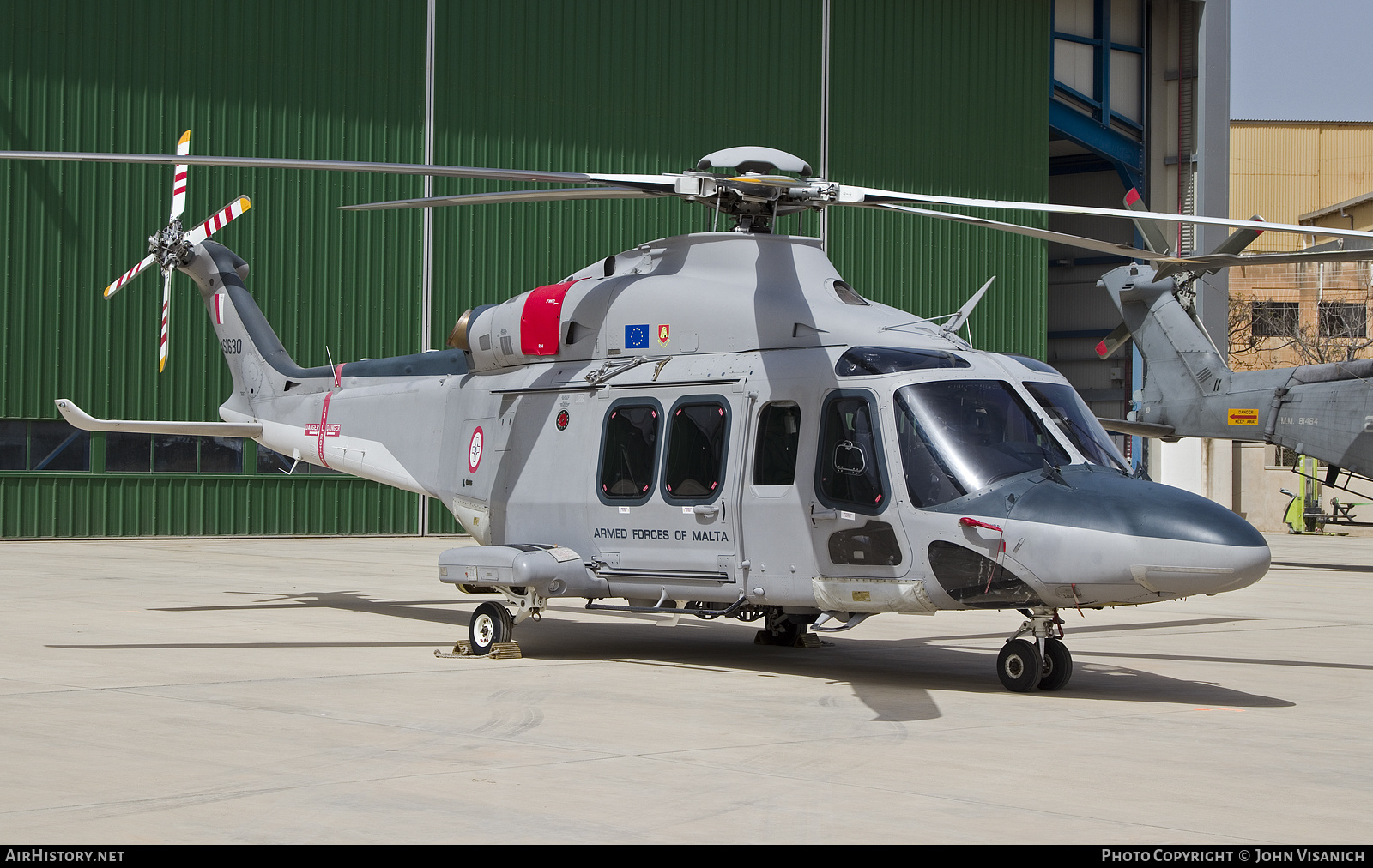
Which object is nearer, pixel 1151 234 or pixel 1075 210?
pixel 1075 210

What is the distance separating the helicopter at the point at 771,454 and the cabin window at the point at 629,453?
19mm

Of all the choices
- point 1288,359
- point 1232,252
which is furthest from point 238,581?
point 1288,359

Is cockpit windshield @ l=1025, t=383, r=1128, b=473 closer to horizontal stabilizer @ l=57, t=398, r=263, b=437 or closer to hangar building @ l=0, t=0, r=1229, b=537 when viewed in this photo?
horizontal stabilizer @ l=57, t=398, r=263, b=437

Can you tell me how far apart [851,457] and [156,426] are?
7495 mm

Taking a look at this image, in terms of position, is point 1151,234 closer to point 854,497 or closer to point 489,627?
point 854,497

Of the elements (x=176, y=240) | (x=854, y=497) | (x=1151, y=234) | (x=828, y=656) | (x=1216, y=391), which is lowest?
(x=828, y=656)

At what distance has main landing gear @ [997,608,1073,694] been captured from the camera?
894 centimetres

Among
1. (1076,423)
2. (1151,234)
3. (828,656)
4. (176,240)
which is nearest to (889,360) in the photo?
(1076,423)

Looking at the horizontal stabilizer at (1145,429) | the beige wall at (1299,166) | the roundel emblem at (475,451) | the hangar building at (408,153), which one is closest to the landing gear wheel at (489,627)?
the roundel emblem at (475,451)

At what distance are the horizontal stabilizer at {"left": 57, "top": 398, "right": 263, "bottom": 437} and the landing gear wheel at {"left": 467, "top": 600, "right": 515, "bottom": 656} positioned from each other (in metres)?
4.29

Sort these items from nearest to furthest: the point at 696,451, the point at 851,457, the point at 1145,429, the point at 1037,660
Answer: the point at 1037,660 → the point at 851,457 → the point at 696,451 → the point at 1145,429

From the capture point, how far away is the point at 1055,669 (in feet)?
29.8

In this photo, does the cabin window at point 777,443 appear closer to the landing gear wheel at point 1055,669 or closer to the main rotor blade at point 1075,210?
the main rotor blade at point 1075,210

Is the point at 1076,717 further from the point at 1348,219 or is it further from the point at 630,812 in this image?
the point at 1348,219
